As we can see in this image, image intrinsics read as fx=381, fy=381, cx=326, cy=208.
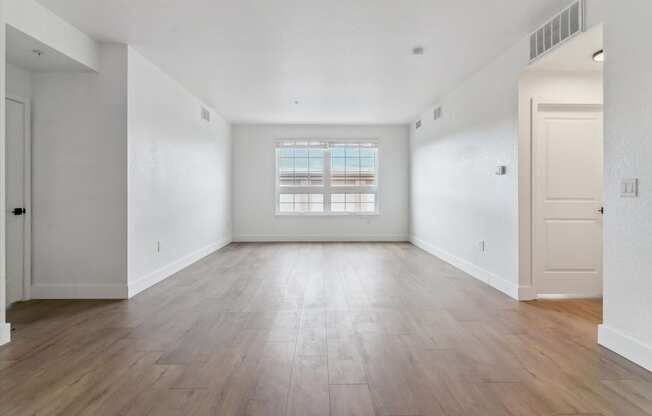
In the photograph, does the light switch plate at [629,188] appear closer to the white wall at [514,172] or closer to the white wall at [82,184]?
the white wall at [514,172]

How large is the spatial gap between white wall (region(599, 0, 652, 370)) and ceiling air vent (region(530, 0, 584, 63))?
0.31 m

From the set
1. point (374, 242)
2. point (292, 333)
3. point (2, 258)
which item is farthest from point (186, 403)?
point (374, 242)

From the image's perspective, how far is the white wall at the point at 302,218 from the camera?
337 inches

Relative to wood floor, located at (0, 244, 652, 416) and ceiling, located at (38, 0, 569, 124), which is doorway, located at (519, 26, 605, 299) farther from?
ceiling, located at (38, 0, 569, 124)

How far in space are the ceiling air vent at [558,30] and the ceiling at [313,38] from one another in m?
0.09

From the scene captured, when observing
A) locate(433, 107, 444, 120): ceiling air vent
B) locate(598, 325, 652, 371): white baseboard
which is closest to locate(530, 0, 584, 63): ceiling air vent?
locate(598, 325, 652, 371): white baseboard

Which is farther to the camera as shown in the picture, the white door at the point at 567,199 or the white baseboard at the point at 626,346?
the white door at the point at 567,199

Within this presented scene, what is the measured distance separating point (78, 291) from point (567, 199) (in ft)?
16.8

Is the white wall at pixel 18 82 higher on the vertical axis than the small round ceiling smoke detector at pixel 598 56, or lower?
lower

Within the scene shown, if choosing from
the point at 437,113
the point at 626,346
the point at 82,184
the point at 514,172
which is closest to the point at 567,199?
the point at 514,172

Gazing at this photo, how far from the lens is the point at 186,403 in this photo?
1.90m

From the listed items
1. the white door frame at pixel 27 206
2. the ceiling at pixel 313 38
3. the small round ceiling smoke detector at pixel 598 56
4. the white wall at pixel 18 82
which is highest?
the ceiling at pixel 313 38

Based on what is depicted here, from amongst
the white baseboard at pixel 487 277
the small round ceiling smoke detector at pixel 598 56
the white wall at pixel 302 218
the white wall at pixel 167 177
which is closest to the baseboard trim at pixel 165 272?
the white wall at pixel 167 177

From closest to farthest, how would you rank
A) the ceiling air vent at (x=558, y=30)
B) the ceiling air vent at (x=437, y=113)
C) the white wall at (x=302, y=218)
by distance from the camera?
the ceiling air vent at (x=558, y=30)
the ceiling air vent at (x=437, y=113)
the white wall at (x=302, y=218)
